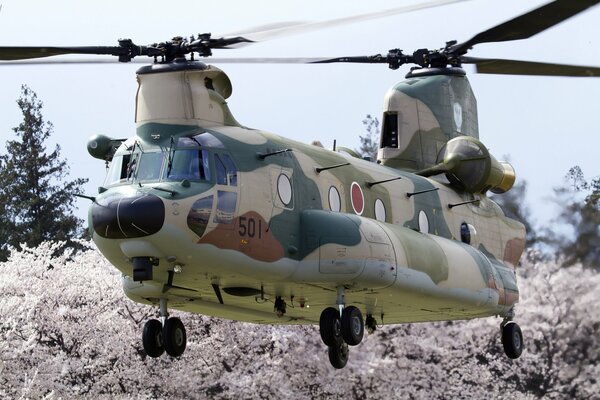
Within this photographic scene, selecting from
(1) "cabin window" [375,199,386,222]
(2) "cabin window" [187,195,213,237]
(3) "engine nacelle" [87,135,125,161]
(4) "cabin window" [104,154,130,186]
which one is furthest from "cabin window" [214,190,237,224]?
(1) "cabin window" [375,199,386,222]

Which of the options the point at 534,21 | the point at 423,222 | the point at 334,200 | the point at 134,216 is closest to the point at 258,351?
the point at 423,222

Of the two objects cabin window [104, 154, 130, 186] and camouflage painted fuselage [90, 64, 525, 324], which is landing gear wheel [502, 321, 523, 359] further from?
cabin window [104, 154, 130, 186]

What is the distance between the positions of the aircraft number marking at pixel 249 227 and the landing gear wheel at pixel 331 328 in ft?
7.72

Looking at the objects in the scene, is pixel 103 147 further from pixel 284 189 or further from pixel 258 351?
pixel 258 351

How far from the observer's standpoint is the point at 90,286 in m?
46.7

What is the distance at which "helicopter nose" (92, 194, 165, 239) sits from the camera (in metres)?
24.5

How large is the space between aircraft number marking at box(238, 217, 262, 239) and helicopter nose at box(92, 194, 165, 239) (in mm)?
1558

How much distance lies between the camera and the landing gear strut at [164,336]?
27375mm

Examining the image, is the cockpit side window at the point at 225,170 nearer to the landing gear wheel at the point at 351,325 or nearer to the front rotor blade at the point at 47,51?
the front rotor blade at the point at 47,51

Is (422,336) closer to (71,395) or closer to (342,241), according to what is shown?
(71,395)

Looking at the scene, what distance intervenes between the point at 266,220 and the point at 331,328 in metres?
2.55

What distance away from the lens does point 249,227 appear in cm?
2566

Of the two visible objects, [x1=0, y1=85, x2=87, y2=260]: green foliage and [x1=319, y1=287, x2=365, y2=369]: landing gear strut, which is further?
[x1=0, y1=85, x2=87, y2=260]: green foliage

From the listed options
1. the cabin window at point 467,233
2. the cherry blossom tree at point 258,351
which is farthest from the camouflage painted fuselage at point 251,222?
the cherry blossom tree at point 258,351
